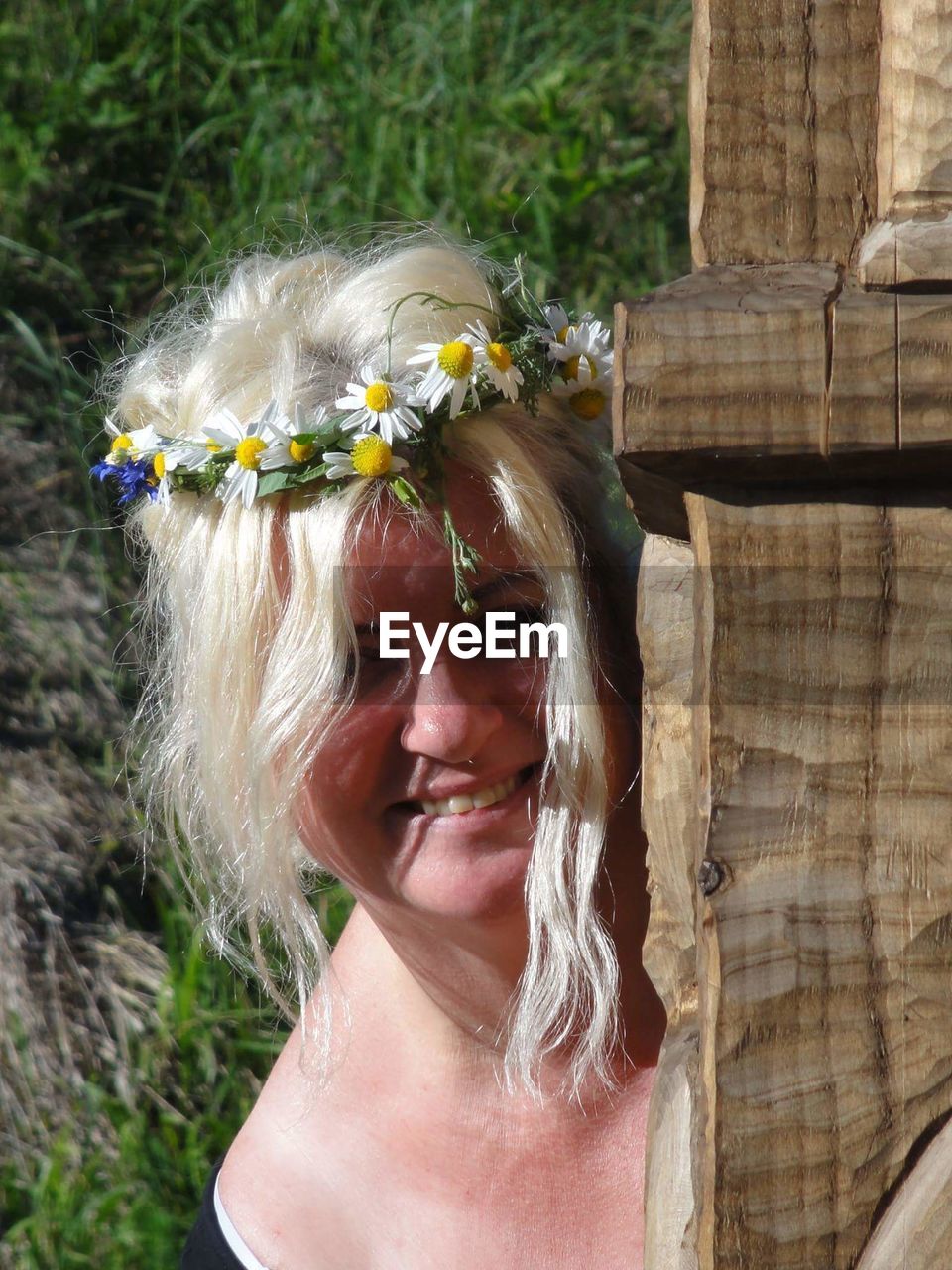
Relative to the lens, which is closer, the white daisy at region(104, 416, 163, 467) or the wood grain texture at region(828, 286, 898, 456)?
the wood grain texture at region(828, 286, 898, 456)

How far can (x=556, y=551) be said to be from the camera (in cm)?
112

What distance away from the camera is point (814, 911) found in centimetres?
67

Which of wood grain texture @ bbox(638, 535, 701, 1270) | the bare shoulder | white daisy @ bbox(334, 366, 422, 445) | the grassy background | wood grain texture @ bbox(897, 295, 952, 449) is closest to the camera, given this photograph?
wood grain texture @ bbox(897, 295, 952, 449)

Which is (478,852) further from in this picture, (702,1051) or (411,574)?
(702,1051)

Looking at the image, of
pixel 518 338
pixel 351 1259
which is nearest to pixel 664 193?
pixel 518 338

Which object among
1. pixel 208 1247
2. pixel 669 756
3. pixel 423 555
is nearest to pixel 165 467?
pixel 423 555

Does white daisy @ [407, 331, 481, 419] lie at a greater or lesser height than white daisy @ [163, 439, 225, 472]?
greater

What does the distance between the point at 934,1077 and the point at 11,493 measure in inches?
92.5

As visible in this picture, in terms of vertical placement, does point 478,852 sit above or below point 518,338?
below

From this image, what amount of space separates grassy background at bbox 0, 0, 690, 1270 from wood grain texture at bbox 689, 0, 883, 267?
188cm

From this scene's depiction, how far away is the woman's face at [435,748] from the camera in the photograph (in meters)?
1.10

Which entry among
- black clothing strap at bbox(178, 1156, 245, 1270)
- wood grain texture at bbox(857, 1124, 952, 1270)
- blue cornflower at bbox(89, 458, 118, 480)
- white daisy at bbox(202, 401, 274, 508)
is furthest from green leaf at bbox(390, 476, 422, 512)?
black clothing strap at bbox(178, 1156, 245, 1270)

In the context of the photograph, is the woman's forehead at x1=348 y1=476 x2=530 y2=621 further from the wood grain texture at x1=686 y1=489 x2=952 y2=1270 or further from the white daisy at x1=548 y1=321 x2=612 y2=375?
the wood grain texture at x1=686 y1=489 x2=952 y2=1270

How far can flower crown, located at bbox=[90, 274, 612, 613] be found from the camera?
1071 millimetres
